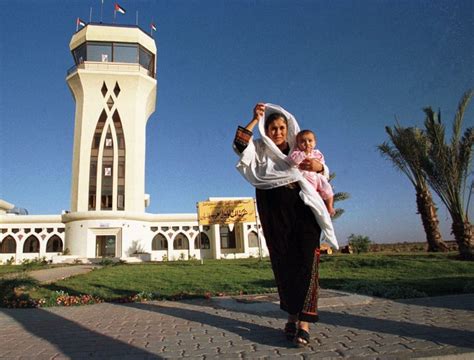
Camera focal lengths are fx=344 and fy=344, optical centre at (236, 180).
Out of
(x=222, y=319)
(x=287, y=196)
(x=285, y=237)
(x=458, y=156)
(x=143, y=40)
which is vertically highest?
(x=143, y=40)

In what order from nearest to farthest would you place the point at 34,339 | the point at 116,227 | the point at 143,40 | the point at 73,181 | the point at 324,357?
the point at 324,357
the point at 34,339
the point at 116,227
the point at 73,181
the point at 143,40

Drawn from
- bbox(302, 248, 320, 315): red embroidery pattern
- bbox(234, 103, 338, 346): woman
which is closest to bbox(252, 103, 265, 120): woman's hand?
bbox(234, 103, 338, 346): woman

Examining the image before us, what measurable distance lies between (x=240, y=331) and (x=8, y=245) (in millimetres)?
32630

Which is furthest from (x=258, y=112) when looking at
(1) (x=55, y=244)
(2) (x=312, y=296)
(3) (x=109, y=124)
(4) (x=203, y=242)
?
(1) (x=55, y=244)

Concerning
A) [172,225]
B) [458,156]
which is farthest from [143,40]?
[458,156]

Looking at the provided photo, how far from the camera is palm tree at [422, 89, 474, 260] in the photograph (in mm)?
15711

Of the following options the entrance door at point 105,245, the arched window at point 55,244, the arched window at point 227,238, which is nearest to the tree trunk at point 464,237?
the arched window at point 227,238

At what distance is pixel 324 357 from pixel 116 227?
28.6m

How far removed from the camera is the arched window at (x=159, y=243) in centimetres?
3169

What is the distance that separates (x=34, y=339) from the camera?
340 centimetres

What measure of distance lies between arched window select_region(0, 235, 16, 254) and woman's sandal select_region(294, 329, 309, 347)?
3298 centimetres

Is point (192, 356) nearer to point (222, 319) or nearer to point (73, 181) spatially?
point (222, 319)

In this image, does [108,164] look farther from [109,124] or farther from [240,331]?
[240,331]

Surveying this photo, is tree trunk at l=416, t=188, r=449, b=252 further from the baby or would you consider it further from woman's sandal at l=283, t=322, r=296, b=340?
woman's sandal at l=283, t=322, r=296, b=340
